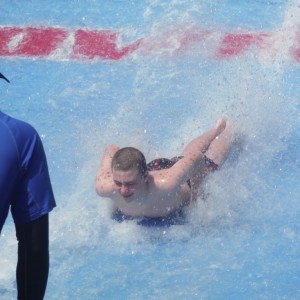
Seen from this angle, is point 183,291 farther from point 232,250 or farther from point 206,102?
point 206,102

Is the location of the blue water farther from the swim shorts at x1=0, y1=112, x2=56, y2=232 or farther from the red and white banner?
the swim shorts at x1=0, y1=112, x2=56, y2=232

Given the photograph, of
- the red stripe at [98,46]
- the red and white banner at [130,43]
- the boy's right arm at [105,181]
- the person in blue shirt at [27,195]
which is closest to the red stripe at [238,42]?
the red and white banner at [130,43]

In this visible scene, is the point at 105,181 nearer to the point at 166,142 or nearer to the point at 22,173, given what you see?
the point at 166,142

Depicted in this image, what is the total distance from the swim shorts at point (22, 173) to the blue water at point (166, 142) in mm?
1395

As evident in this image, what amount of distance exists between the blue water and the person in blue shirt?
1.22 m

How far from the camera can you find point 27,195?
220 cm

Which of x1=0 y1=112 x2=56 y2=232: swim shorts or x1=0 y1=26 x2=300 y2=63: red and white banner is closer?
x1=0 y1=112 x2=56 y2=232: swim shorts

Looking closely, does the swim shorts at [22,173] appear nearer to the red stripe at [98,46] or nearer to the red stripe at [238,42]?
the red stripe at [98,46]

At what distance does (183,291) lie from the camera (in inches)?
140

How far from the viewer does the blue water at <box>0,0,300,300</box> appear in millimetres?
3699

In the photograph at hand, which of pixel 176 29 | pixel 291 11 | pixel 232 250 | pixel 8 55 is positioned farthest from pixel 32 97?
pixel 291 11

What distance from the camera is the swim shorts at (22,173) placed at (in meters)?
2.13

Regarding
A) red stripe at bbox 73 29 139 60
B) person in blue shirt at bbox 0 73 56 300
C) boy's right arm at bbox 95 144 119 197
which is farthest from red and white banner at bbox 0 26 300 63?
person in blue shirt at bbox 0 73 56 300

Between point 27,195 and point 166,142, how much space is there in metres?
2.80
